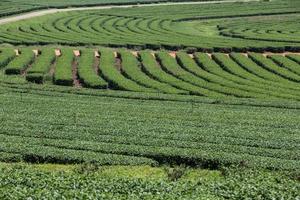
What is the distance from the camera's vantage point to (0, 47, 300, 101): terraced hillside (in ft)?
160

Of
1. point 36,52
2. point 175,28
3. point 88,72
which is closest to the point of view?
point 88,72

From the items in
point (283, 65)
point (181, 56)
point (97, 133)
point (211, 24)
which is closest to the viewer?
point (97, 133)

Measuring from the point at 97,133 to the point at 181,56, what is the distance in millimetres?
32524

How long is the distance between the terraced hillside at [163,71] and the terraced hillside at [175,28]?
6744mm

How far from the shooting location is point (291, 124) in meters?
35.0

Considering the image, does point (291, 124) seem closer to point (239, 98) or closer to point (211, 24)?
point (239, 98)

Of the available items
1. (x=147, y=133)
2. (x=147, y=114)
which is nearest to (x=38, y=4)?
(x=147, y=114)

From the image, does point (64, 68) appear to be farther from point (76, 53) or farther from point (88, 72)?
point (76, 53)

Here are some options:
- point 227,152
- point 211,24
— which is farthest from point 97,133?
point 211,24

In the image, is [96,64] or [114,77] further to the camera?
[96,64]

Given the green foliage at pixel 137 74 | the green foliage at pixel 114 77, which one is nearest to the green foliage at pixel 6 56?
the green foliage at pixel 114 77

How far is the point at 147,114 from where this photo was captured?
37.7 m

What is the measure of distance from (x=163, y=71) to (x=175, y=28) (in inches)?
1604

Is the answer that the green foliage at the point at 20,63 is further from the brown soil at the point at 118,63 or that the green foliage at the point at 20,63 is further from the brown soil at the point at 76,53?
the brown soil at the point at 118,63
